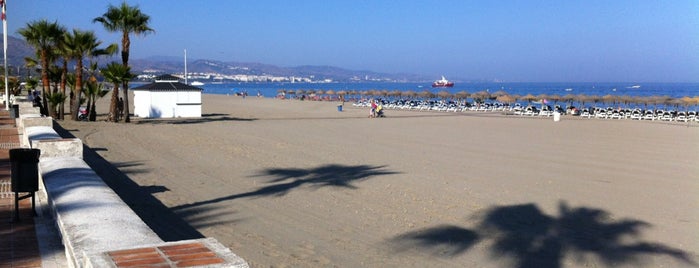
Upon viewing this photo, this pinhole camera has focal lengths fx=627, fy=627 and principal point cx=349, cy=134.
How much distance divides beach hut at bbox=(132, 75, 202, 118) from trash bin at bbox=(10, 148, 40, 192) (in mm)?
21660

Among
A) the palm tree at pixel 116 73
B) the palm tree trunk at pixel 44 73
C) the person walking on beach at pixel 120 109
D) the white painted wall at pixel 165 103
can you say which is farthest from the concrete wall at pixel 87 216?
the white painted wall at pixel 165 103

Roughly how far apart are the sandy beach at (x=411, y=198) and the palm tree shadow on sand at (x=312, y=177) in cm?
4

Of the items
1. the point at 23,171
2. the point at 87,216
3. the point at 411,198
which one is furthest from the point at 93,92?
the point at 87,216

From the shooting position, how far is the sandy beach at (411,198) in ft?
22.2

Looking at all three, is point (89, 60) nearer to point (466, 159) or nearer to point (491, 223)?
point (466, 159)

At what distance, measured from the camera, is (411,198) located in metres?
9.51

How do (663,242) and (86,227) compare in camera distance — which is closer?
(86,227)

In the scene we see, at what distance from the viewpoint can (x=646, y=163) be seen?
14.4 m

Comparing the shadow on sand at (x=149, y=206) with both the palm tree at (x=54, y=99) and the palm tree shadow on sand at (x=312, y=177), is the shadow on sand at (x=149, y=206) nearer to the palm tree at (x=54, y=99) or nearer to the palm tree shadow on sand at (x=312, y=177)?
the palm tree shadow on sand at (x=312, y=177)

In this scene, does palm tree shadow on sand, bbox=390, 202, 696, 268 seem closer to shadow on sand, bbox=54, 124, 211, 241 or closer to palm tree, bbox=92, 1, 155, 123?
shadow on sand, bbox=54, 124, 211, 241

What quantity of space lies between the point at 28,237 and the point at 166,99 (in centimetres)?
2219

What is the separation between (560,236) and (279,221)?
3.41 meters

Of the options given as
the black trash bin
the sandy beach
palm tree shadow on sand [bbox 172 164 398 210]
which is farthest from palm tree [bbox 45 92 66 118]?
the black trash bin

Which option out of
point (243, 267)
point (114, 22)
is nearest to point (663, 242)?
point (243, 267)
